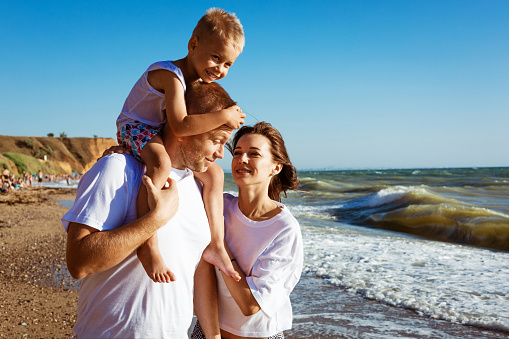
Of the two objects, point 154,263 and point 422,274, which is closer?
point 154,263

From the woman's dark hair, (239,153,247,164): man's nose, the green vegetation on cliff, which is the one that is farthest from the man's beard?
the green vegetation on cliff

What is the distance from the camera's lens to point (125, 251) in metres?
1.64

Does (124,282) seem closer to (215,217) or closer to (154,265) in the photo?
(154,265)

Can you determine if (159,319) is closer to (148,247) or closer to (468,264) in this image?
(148,247)

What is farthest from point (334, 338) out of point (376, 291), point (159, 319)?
point (159, 319)

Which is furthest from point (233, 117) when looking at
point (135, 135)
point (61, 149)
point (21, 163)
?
point (61, 149)

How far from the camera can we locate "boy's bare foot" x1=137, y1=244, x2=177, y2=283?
66.4 inches

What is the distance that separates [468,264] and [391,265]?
1.52 metres

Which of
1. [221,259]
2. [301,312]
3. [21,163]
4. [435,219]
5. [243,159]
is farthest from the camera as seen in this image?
[21,163]

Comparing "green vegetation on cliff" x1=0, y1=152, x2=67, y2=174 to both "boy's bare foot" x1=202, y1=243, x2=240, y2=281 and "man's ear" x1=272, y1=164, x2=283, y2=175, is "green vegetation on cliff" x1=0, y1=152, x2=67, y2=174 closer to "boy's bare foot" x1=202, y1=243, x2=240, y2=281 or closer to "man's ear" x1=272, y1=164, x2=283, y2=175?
"man's ear" x1=272, y1=164, x2=283, y2=175

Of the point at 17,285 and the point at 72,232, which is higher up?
the point at 72,232

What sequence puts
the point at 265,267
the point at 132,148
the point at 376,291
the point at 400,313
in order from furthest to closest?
the point at 376,291, the point at 400,313, the point at 265,267, the point at 132,148

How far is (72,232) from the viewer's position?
162 centimetres

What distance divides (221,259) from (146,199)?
2.33 ft
